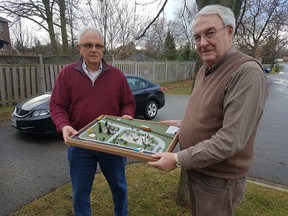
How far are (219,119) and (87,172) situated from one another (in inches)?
58.5

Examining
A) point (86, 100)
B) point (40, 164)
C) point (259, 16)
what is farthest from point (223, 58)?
point (259, 16)

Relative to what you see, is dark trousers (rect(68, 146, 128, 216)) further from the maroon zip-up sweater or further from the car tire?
the car tire

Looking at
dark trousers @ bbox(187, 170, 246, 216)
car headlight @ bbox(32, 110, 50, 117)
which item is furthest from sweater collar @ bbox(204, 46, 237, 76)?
car headlight @ bbox(32, 110, 50, 117)

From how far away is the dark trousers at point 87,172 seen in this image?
7.98ft

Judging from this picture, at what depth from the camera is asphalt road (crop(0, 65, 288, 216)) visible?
3715mm

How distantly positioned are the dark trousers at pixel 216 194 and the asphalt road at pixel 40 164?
8.57ft

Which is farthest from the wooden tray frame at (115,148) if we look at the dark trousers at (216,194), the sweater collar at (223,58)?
the sweater collar at (223,58)

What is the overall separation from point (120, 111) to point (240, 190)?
137 cm

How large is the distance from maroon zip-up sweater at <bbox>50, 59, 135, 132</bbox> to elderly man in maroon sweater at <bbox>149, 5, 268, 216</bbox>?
35.3 inches

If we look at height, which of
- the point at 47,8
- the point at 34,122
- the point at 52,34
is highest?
the point at 47,8

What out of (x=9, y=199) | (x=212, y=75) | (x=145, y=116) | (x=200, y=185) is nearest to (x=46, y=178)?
(x=9, y=199)

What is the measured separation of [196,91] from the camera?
1771mm

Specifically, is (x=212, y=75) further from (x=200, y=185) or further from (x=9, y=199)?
(x=9, y=199)

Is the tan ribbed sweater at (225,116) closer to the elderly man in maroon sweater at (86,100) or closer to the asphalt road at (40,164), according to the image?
the elderly man in maroon sweater at (86,100)
